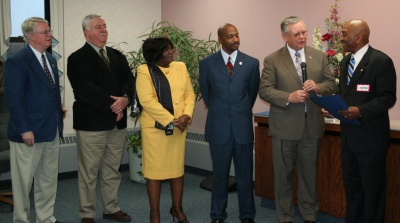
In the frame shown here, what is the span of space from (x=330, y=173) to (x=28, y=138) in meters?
2.44

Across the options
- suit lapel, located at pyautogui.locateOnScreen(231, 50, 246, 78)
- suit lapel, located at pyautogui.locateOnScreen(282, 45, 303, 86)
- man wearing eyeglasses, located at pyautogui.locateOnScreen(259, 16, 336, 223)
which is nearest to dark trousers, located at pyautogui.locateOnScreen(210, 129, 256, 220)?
man wearing eyeglasses, located at pyautogui.locateOnScreen(259, 16, 336, 223)

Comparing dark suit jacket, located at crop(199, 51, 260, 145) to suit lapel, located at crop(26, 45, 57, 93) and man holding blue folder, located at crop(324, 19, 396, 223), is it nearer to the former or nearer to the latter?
man holding blue folder, located at crop(324, 19, 396, 223)

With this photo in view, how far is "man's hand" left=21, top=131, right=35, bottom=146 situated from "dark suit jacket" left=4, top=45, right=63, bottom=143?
27 millimetres

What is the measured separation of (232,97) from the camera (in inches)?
143

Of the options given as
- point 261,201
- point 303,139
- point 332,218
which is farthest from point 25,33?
point 332,218

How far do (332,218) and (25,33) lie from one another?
2991mm

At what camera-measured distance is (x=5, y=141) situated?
455 cm

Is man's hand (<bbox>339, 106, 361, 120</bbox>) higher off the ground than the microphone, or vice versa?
the microphone

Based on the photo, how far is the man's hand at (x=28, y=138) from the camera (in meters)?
3.35

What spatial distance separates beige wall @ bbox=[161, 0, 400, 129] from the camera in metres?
4.06

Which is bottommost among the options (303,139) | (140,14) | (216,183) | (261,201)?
(261,201)

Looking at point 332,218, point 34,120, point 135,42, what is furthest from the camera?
point 135,42

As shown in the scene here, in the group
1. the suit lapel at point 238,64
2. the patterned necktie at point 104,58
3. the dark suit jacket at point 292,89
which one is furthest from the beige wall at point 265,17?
the patterned necktie at point 104,58

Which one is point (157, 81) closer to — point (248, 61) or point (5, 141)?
point (248, 61)
